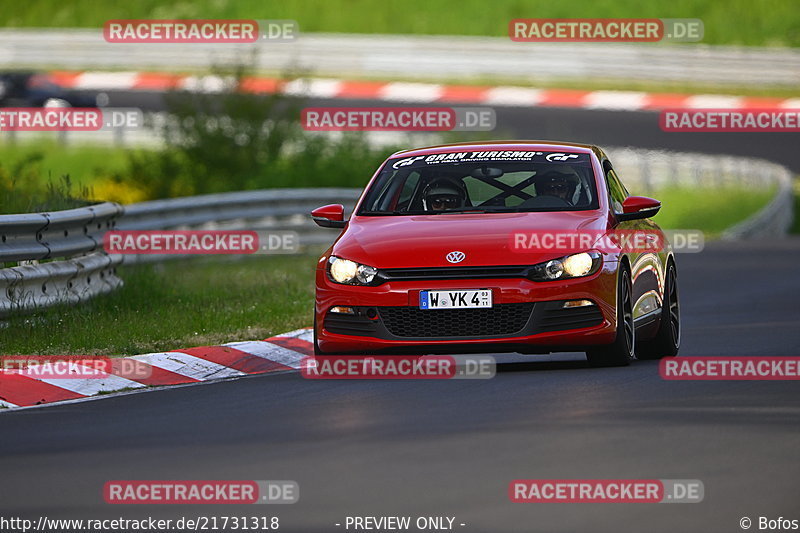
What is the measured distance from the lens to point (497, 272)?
38.4ft

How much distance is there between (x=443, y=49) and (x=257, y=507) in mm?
41074

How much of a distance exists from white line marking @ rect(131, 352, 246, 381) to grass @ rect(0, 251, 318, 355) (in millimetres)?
419

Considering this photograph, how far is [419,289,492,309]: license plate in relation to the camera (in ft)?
38.3

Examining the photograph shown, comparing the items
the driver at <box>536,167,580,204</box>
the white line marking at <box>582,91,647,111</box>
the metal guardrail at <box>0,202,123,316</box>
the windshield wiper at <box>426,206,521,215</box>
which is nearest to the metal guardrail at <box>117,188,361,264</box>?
the metal guardrail at <box>0,202,123,316</box>

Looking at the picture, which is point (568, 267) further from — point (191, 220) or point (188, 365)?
point (191, 220)

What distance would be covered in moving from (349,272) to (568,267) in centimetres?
138

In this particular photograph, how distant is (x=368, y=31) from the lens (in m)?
54.7

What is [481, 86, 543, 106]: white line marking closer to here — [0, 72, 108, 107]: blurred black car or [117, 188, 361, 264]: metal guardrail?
[0, 72, 108, 107]: blurred black car

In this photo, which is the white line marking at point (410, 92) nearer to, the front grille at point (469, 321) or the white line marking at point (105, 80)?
the white line marking at point (105, 80)

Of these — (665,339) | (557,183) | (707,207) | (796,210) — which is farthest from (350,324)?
(796,210)

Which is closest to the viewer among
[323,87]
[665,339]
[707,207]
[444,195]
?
[444,195]

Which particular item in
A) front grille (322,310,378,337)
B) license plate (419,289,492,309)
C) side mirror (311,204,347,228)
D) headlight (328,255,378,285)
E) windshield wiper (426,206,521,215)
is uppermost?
windshield wiper (426,206,521,215)

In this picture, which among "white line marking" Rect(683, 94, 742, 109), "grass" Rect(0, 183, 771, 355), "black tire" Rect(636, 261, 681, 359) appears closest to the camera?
"black tire" Rect(636, 261, 681, 359)

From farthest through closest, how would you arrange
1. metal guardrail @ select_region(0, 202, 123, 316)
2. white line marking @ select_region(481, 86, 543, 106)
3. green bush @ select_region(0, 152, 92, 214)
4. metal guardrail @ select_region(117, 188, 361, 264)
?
white line marking @ select_region(481, 86, 543, 106) → metal guardrail @ select_region(117, 188, 361, 264) → green bush @ select_region(0, 152, 92, 214) → metal guardrail @ select_region(0, 202, 123, 316)
